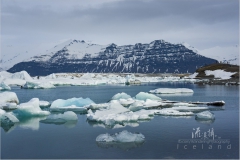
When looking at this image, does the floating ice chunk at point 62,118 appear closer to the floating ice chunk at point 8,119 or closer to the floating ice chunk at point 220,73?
the floating ice chunk at point 8,119

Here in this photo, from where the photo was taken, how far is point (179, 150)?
12039 millimetres

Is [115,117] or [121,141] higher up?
[115,117]

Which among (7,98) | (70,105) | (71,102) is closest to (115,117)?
(70,105)

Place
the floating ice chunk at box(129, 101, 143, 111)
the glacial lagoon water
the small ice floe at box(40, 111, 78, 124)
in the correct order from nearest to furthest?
the glacial lagoon water, the small ice floe at box(40, 111, 78, 124), the floating ice chunk at box(129, 101, 143, 111)

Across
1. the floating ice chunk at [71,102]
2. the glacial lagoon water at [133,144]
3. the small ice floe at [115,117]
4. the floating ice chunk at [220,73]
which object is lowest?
the glacial lagoon water at [133,144]

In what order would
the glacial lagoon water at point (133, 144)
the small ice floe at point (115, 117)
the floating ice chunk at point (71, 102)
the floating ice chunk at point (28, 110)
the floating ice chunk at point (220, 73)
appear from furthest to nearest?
the floating ice chunk at point (220, 73) < the floating ice chunk at point (71, 102) < the floating ice chunk at point (28, 110) < the small ice floe at point (115, 117) < the glacial lagoon water at point (133, 144)

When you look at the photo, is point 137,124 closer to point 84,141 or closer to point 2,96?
point 84,141

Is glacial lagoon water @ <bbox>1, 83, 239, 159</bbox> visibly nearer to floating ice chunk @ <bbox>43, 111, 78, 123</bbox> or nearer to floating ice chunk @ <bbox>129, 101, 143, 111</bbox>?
floating ice chunk @ <bbox>43, 111, 78, 123</bbox>

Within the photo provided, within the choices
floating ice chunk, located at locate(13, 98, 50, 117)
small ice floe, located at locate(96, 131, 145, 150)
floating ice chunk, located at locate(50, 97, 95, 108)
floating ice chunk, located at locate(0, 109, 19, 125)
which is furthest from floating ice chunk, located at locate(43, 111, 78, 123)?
small ice floe, located at locate(96, 131, 145, 150)

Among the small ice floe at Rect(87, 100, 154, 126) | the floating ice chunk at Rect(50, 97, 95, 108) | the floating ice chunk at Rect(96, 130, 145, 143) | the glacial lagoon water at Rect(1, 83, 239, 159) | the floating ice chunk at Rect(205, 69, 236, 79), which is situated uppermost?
the floating ice chunk at Rect(205, 69, 236, 79)

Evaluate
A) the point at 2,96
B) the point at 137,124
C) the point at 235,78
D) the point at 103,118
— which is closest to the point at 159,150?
the point at 137,124

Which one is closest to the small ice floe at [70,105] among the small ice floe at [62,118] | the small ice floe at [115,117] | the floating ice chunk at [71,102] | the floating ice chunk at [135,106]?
the floating ice chunk at [71,102]

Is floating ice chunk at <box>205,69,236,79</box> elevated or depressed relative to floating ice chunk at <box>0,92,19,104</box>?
elevated

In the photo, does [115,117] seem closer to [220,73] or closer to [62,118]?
[62,118]
